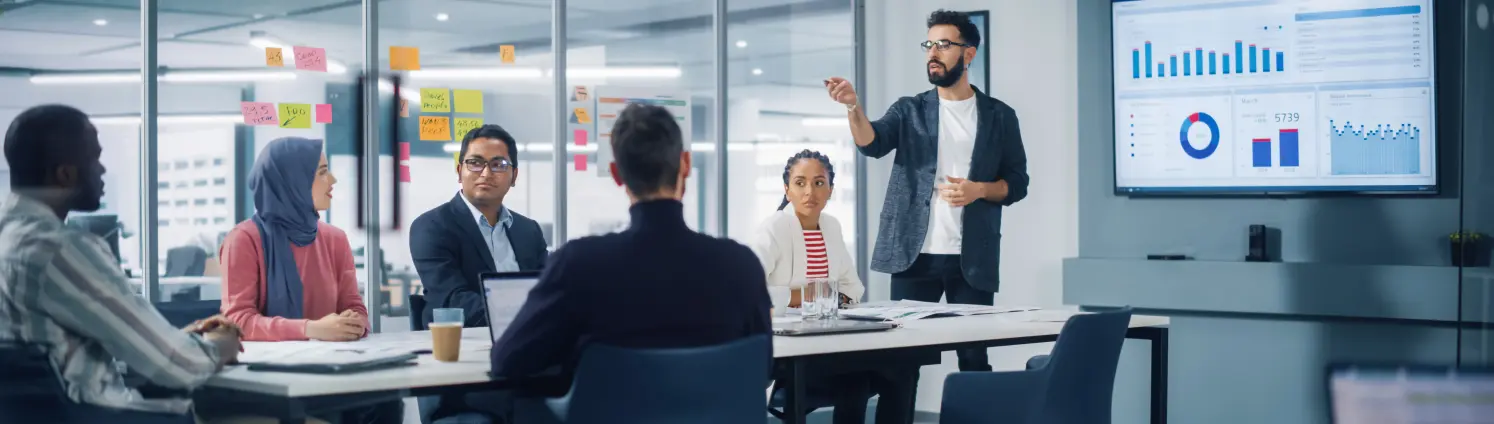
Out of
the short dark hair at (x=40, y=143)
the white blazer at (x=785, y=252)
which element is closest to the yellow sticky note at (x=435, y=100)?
the white blazer at (x=785, y=252)

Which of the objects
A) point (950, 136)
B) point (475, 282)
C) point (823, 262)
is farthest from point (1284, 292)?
point (475, 282)

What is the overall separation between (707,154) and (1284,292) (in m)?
2.53

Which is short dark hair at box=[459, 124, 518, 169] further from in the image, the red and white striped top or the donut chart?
the donut chart

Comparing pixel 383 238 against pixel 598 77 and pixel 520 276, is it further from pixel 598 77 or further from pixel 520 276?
pixel 520 276

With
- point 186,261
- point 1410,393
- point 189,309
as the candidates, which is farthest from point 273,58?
point 1410,393

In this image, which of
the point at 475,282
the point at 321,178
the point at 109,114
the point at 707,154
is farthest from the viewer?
the point at 707,154

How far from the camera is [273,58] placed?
4539 millimetres

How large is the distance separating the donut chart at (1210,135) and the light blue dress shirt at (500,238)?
277 centimetres

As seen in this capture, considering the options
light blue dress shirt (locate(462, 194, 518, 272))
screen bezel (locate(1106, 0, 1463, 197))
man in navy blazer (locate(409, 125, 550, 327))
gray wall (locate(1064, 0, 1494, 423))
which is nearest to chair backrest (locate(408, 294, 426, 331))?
man in navy blazer (locate(409, 125, 550, 327))

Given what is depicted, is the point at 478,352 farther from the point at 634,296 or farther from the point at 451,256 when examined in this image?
the point at 451,256

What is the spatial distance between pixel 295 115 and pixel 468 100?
690 millimetres

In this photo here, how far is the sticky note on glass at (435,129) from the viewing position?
494cm

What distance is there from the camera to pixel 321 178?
3.35m

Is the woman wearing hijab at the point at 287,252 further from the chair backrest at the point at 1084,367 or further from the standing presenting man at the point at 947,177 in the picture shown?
the standing presenting man at the point at 947,177
